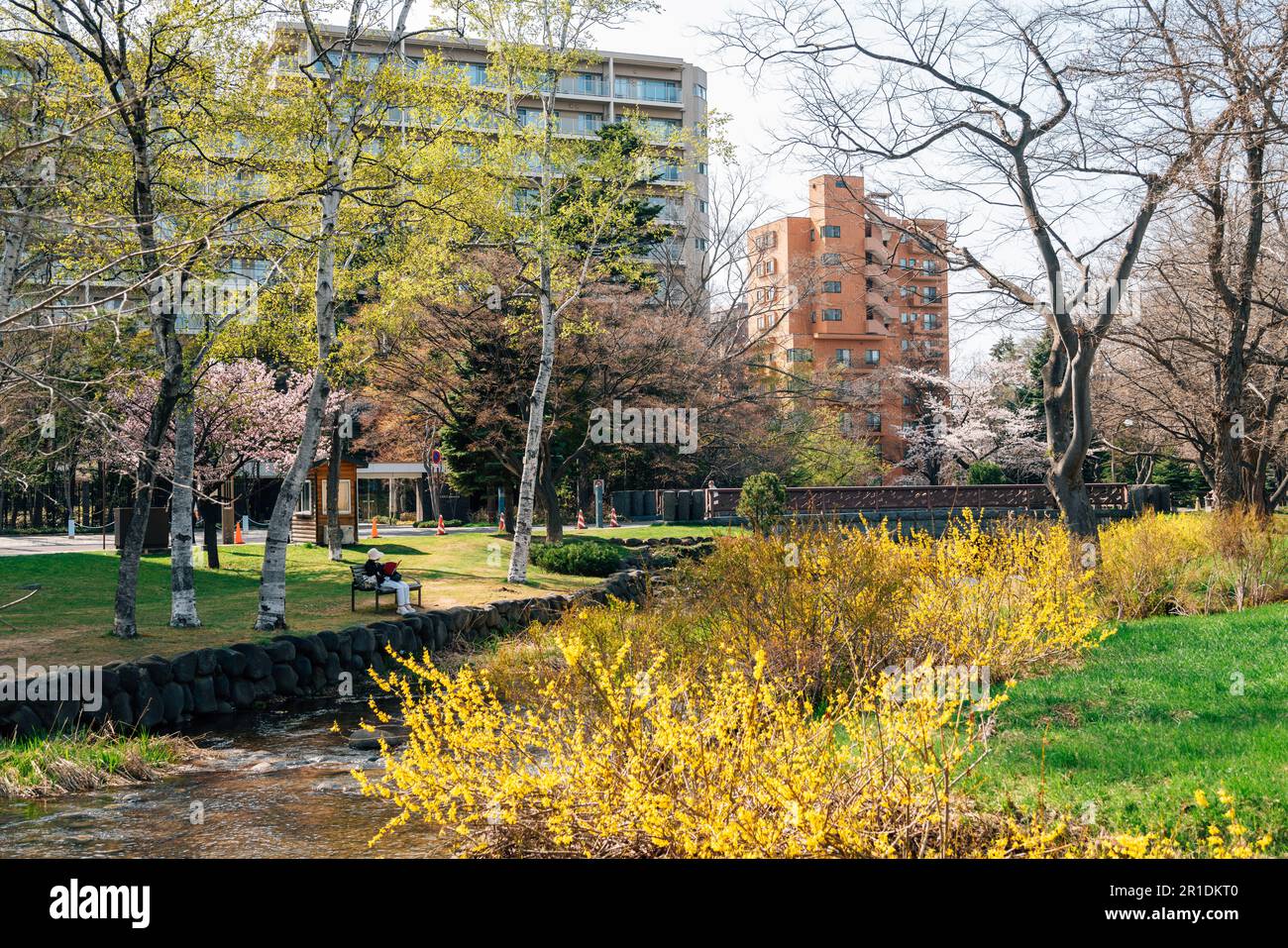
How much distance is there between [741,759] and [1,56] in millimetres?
13941

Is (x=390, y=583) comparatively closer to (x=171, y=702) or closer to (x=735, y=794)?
(x=171, y=702)

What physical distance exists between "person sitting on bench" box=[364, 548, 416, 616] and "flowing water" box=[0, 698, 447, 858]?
650 centimetres

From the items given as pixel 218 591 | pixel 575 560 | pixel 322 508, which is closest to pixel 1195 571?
pixel 575 560

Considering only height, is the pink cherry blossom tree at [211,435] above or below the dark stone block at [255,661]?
above

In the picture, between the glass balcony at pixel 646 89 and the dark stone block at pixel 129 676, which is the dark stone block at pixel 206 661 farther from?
the glass balcony at pixel 646 89

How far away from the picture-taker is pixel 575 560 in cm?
2448

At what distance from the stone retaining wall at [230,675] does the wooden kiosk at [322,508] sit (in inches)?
374

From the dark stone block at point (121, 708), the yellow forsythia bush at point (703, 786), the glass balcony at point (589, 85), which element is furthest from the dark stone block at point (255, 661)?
the glass balcony at point (589, 85)

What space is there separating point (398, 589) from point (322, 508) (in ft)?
33.8

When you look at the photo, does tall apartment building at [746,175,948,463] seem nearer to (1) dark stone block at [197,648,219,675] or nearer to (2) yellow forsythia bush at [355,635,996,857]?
(1) dark stone block at [197,648,219,675]

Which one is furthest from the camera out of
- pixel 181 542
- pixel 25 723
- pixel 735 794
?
pixel 181 542

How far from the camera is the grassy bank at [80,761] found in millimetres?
9234

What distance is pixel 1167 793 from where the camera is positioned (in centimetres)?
614

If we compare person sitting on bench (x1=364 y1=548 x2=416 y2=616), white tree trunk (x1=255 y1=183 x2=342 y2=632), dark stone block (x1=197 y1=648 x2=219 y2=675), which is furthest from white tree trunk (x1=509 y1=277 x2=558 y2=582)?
dark stone block (x1=197 y1=648 x2=219 y2=675)
